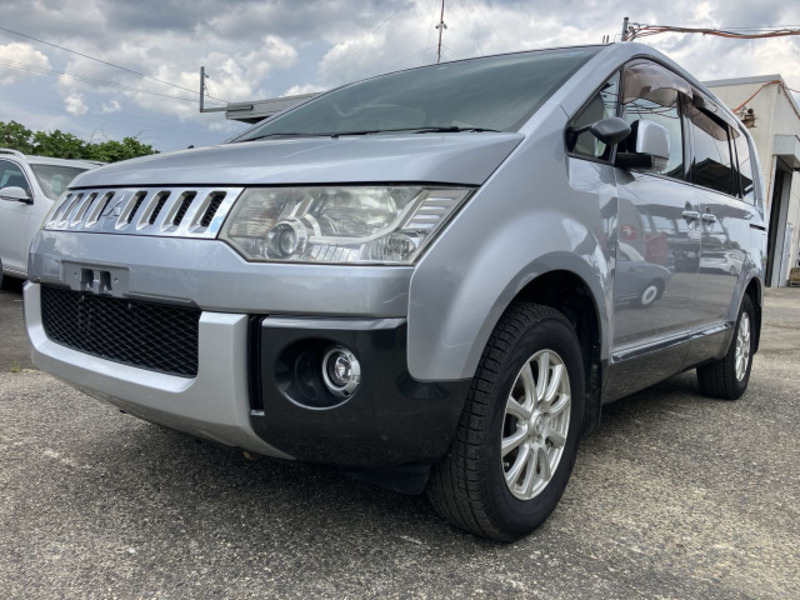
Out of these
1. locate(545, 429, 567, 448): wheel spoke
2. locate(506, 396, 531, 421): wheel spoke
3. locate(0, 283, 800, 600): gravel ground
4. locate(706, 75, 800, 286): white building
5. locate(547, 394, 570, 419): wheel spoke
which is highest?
locate(706, 75, 800, 286): white building

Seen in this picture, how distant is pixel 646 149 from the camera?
2.48m

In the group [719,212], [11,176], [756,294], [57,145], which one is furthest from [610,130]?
[57,145]

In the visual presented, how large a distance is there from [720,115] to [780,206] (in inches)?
801

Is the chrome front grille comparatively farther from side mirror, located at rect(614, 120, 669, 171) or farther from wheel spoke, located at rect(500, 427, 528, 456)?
side mirror, located at rect(614, 120, 669, 171)

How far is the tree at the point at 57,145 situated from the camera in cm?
1260

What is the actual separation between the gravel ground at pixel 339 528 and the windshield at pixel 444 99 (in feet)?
4.26

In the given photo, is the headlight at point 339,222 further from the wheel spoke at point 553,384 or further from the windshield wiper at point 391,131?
the wheel spoke at point 553,384

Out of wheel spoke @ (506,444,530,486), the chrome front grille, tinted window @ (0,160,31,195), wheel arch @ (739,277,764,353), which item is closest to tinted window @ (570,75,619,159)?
wheel spoke @ (506,444,530,486)

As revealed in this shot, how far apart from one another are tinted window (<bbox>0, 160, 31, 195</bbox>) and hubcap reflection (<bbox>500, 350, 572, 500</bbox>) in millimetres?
6761

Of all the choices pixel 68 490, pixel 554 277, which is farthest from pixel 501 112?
pixel 68 490

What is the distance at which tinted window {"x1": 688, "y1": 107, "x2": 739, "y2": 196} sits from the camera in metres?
3.41

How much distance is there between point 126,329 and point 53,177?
6.30 m

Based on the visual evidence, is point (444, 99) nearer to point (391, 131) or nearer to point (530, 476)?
point (391, 131)

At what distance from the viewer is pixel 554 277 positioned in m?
2.22
